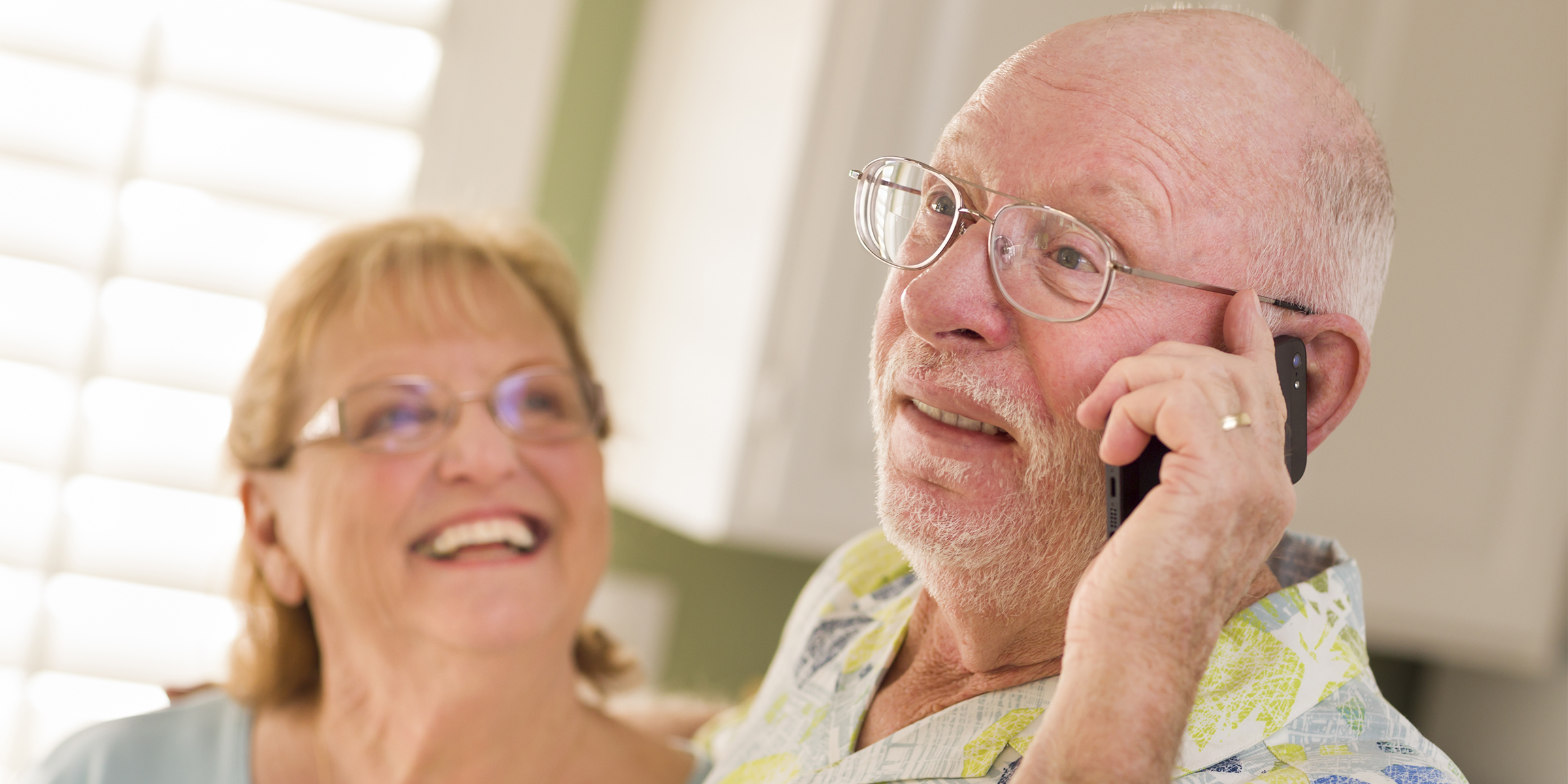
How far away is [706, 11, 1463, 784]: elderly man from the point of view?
67 cm

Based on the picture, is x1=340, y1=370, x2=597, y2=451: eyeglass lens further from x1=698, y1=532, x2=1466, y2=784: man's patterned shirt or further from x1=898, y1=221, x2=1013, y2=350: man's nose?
x1=898, y1=221, x2=1013, y2=350: man's nose

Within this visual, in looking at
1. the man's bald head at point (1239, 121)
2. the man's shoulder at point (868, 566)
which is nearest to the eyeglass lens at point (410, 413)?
the man's shoulder at point (868, 566)

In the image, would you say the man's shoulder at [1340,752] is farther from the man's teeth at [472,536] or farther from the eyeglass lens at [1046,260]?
the man's teeth at [472,536]

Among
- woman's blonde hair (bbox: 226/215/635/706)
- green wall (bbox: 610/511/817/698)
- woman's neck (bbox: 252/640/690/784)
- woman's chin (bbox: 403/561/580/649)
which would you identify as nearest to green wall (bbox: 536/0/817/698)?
green wall (bbox: 610/511/817/698)

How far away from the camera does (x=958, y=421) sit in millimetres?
736

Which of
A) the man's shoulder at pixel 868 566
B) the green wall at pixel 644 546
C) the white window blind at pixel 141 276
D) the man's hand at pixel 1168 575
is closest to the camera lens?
the man's hand at pixel 1168 575

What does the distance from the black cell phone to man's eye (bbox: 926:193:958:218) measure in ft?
0.70

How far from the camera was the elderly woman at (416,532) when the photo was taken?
1218mm

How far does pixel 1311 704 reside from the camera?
0.70 metres

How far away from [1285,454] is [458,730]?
0.93m

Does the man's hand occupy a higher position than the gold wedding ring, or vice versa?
the gold wedding ring

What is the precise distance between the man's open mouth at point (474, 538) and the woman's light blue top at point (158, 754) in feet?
1.08

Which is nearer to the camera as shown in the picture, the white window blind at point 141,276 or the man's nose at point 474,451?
the man's nose at point 474,451

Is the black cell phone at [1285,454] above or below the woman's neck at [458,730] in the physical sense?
above
